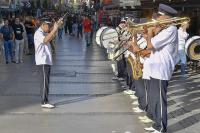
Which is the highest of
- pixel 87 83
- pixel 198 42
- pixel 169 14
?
pixel 169 14

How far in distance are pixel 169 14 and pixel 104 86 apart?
19.4 ft

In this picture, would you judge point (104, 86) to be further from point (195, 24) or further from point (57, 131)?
point (195, 24)

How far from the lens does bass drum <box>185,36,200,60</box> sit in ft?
49.7

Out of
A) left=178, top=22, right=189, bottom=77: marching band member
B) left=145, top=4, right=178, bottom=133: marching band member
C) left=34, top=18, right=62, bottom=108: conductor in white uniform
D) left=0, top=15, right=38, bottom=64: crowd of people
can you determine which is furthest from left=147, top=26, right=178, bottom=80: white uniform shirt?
left=0, top=15, right=38, bottom=64: crowd of people

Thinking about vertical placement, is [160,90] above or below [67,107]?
above

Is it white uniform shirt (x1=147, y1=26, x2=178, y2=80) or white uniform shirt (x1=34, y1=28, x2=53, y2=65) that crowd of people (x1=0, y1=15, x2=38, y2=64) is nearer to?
white uniform shirt (x1=34, y1=28, x2=53, y2=65)

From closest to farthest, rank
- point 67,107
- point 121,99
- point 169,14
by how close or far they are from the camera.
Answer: point 169,14, point 67,107, point 121,99

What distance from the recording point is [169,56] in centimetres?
755

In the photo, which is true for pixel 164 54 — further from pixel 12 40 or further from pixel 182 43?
pixel 12 40

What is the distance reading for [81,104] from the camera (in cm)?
1062

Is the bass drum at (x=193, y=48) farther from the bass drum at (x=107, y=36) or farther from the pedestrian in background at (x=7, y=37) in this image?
the pedestrian in background at (x=7, y=37)

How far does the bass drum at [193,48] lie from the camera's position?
15155mm

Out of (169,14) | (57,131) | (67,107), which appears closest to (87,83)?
(67,107)

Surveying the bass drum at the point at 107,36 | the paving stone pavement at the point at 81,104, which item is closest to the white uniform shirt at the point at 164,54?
the paving stone pavement at the point at 81,104
